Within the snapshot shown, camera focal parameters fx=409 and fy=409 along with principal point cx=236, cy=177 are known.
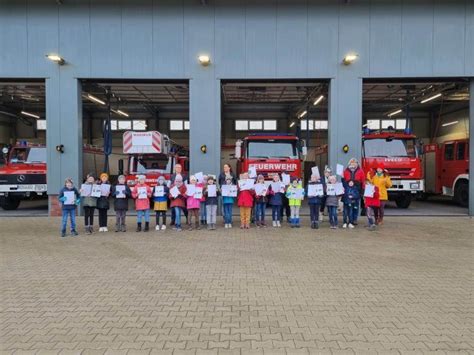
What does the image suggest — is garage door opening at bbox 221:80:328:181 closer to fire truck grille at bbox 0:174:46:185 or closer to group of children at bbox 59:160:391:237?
group of children at bbox 59:160:391:237

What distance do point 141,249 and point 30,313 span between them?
3727 millimetres

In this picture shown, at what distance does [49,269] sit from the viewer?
6.99 m

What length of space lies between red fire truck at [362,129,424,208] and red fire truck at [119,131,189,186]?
7.65 m

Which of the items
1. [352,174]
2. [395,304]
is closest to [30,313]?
[395,304]

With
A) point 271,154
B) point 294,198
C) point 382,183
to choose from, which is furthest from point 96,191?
point 382,183

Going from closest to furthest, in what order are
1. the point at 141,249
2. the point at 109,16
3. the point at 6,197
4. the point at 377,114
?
the point at 141,249, the point at 109,16, the point at 6,197, the point at 377,114

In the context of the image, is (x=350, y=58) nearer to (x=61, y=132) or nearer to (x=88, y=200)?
(x=88, y=200)

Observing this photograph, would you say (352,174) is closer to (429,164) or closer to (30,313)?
(30,313)

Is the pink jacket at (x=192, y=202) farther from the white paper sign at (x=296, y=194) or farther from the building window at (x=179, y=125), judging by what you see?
the building window at (x=179, y=125)

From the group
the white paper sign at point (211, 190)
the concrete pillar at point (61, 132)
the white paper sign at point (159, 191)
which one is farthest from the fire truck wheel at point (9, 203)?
the white paper sign at point (211, 190)

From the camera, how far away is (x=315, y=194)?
11109mm

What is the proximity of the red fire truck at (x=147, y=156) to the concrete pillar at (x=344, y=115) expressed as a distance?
635 cm

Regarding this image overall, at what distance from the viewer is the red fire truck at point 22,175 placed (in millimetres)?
15820

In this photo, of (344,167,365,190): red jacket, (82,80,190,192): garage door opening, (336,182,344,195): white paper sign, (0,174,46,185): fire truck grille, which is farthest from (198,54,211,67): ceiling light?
(0,174,46,185): fire truck grille
